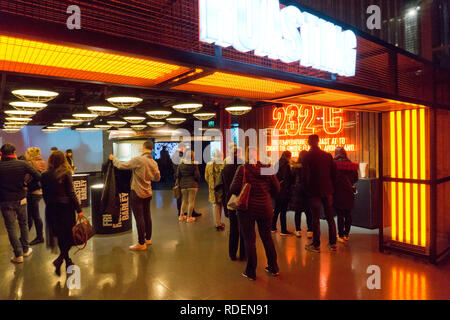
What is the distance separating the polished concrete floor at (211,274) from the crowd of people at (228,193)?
234mm

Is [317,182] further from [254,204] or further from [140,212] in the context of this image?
[140,212]

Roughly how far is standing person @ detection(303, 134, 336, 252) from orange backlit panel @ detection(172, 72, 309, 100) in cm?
141

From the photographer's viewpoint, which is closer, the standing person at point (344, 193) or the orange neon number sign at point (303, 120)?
the standing person at point (344, 193)

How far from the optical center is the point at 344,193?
16.8 ft

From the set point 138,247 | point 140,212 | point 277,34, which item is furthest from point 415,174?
point 138,247

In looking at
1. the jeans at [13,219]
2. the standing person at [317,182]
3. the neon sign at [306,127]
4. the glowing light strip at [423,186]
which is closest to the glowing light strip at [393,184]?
the glowing light strip at [423,186]

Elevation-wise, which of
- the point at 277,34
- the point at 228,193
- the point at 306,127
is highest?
the point at 277,34

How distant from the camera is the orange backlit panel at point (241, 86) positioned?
111 inches

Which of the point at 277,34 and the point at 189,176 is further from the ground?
the point at 277,34

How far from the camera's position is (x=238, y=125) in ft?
33.9

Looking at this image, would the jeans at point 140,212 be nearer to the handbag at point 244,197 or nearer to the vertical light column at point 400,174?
the handbag at point 244,197

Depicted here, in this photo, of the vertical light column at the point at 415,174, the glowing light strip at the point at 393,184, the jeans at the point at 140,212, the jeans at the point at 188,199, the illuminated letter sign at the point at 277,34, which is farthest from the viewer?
the jeans at the point at 188,199

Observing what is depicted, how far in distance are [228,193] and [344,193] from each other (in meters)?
2.15
